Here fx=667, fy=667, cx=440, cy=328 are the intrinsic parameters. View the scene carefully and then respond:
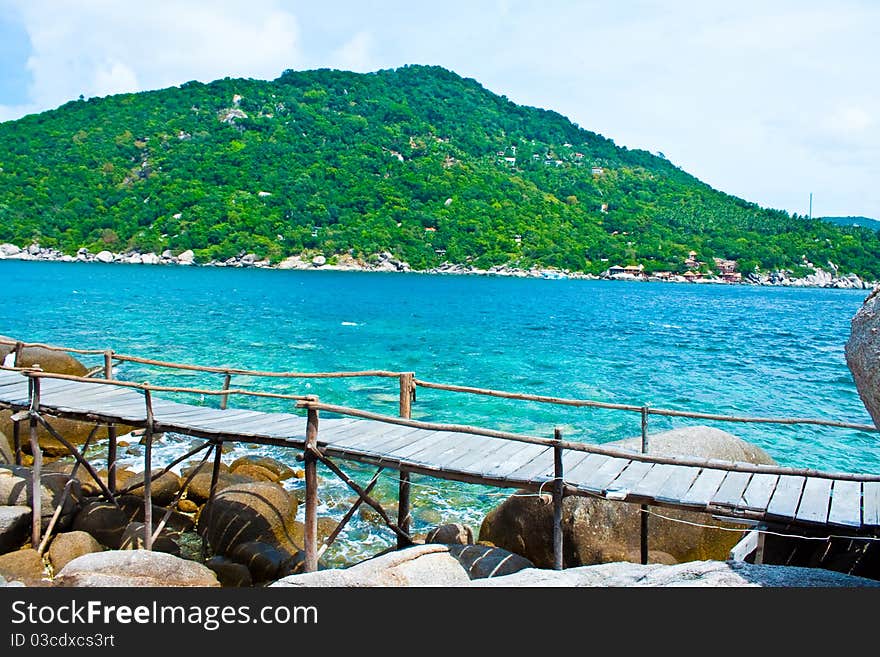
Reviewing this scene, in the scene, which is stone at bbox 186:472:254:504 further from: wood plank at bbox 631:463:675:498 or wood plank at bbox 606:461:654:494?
wood plank at bbox 631:463:675:498

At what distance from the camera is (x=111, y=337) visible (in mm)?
38406

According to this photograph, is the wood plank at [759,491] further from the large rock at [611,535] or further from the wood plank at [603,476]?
the large rock at [611,535]

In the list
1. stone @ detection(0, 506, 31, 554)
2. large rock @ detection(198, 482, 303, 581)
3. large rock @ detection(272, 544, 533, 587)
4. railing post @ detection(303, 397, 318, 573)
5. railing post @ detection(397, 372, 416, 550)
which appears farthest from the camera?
railing post @ detection(397, 372, 416, 550)

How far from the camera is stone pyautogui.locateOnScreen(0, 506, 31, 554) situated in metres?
10.1

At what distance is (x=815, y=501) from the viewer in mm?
7297

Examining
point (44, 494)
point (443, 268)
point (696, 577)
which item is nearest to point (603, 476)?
point (696, 577)

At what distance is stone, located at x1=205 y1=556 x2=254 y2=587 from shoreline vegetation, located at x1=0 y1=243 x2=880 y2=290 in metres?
126

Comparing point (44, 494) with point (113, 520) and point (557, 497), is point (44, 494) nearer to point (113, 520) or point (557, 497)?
point (113, 520)

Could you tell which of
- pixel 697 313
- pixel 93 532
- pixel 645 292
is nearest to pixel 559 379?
pixel 93 532

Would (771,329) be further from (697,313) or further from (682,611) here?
(682,611)

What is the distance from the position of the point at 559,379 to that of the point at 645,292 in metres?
85.4

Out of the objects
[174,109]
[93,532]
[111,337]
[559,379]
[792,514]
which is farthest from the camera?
[174,109]

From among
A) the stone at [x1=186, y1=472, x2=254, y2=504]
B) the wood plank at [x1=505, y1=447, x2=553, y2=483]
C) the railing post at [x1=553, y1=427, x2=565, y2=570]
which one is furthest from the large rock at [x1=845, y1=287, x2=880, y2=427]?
the stone at [x1=186, y1=472, x2=254, y2=504]

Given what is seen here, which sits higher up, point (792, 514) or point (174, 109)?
point (174, 109)
